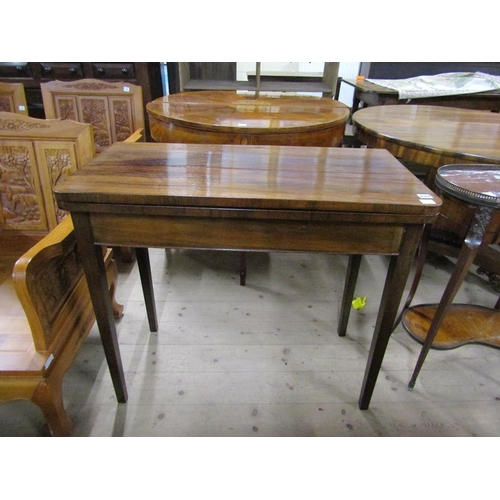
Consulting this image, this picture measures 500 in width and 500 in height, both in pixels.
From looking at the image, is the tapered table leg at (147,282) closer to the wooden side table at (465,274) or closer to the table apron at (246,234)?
the table apron at (246,234)

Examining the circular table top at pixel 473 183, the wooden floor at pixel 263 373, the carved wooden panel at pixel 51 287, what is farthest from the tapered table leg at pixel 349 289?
the carved wooden panel at pixel 51 287

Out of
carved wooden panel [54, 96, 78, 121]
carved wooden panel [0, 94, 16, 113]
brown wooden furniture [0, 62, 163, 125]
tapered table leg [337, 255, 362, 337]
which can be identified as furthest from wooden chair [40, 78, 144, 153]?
tapered table leg [337, 255, 362, 337]

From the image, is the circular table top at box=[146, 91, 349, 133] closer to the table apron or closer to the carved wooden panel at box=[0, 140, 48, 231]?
the carved wooden panel at box=[0, 140, 48, 231]

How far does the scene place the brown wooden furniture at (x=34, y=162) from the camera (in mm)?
1196

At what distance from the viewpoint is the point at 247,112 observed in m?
1.56

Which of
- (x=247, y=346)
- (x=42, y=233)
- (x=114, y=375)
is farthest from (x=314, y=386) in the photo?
Answer: (x=42, y=233)

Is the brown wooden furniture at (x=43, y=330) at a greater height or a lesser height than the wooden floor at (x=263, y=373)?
greater

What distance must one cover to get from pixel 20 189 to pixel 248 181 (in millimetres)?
962

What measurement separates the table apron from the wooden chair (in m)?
1.17

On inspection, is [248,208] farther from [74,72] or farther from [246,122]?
[74,72]

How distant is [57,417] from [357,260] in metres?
1.09

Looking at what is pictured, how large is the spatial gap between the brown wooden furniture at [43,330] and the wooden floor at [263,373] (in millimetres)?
176

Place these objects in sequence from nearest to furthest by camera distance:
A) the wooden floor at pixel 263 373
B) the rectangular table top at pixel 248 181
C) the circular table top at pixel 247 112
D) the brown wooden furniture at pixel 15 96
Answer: the rectangular table top at pixel 248 181, the wooden floor at pixel 263 373, the circular table top at pixel 247 112, the brown wooden furniture at pixel 15 96

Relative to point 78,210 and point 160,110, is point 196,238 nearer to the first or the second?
point 78,210
